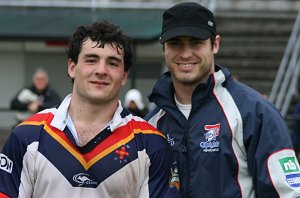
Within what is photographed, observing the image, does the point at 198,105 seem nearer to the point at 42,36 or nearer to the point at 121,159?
the point at 121,159

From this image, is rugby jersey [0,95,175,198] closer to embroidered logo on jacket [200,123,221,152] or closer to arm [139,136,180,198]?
arm [139,136,180,198]

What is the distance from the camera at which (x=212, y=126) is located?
12.8 feet

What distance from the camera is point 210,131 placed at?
12.7 feet

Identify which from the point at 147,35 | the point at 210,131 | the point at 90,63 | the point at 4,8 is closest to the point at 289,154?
the point at 210,131

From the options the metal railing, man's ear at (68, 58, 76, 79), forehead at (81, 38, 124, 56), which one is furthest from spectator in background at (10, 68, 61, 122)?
forehead at (81, 38, 124, 56)

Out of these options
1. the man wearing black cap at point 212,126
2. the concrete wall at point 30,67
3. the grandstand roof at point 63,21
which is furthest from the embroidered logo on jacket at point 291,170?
the concrete wall at point 30,67

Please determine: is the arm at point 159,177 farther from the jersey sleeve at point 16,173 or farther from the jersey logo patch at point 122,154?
the jersey sleeve at point 16,173

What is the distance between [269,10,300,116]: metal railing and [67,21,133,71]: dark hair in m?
8.61

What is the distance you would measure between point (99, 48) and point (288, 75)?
9.21 metres

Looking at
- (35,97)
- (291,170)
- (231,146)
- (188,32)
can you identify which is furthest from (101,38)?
(35,97)

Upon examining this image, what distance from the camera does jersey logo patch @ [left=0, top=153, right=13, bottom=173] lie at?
3.75 m

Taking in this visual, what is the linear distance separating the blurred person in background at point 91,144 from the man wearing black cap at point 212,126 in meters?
0.14

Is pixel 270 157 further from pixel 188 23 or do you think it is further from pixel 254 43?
pixel 254 43

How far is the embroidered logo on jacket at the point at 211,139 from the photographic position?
382 cm
